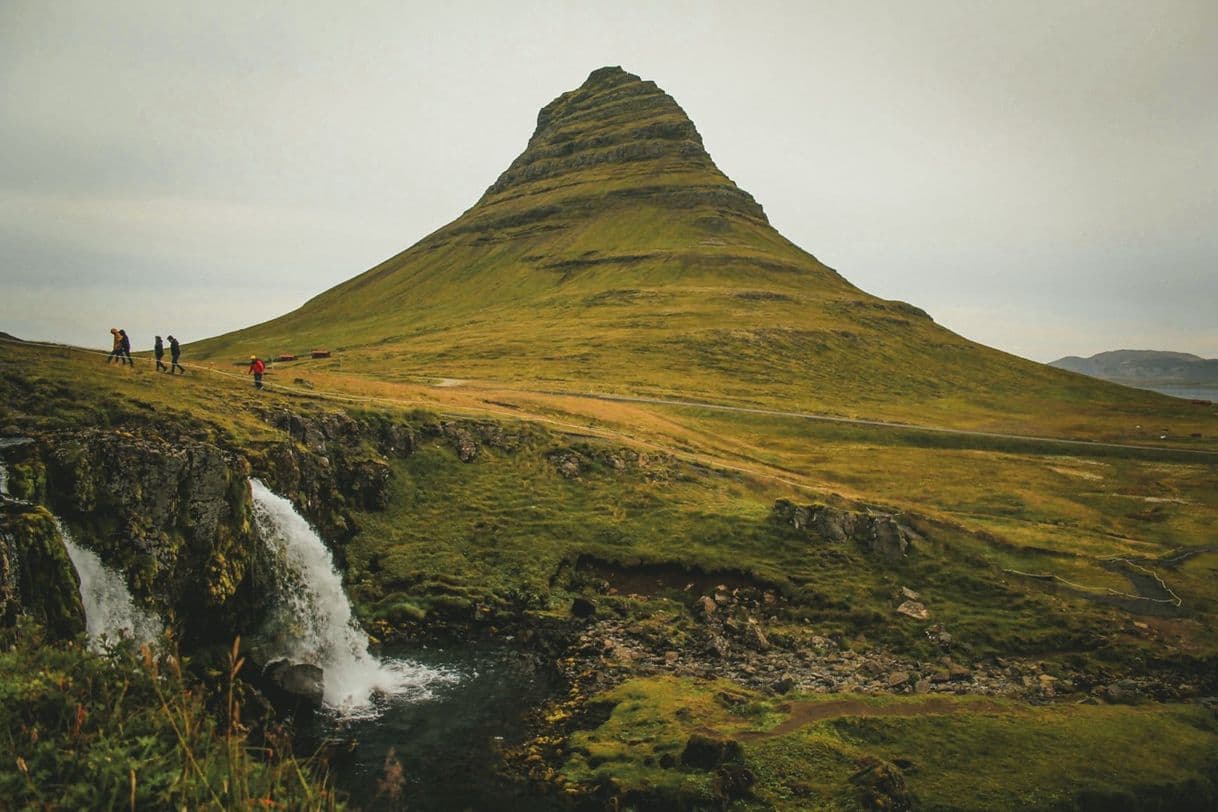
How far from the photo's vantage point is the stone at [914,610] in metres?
42.0

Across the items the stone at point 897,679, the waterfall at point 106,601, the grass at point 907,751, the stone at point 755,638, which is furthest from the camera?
the stone at point 755,638

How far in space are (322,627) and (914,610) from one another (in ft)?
105

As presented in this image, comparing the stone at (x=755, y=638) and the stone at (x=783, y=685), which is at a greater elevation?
the stone at (x=755, y=638)

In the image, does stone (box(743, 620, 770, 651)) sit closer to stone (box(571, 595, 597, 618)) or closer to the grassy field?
the grassy field

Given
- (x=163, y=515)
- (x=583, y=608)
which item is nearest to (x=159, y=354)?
(x=163, y=515)

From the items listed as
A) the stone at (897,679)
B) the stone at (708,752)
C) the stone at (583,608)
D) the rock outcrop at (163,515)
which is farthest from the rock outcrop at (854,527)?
the rock outcrop at (163,515)

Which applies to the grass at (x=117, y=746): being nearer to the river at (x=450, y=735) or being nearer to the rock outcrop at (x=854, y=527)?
the river at (x=450, y=735)

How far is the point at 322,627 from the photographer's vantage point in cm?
3719

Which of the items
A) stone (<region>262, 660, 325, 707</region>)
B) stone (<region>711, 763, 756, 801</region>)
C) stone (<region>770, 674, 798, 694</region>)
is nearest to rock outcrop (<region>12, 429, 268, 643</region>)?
stone (<region>262, 660, 325, 707</region>)

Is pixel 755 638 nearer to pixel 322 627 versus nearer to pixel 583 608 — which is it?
pixel 583 608

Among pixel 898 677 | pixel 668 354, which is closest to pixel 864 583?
pixel 898 677

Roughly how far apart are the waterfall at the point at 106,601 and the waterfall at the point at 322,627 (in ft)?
21.4

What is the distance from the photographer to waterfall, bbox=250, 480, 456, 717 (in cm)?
3397

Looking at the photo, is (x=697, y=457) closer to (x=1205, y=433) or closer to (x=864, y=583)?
(x=864, y=583)
